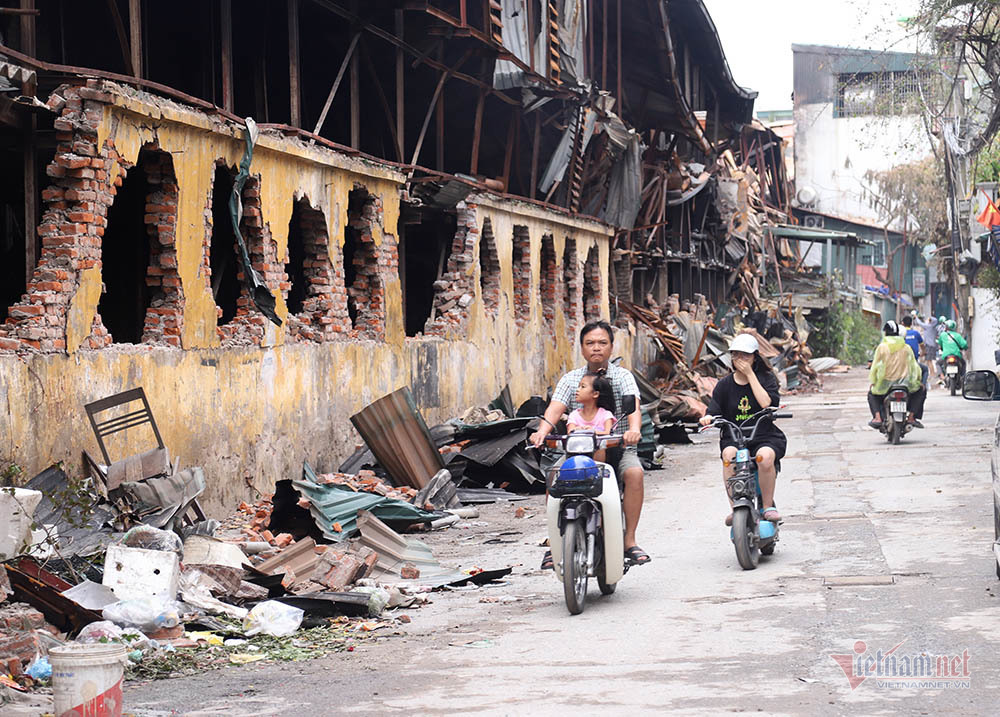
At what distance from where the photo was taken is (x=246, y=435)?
12.2m

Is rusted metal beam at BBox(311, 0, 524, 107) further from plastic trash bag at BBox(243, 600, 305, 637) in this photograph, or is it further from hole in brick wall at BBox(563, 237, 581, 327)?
plastic trash bag at BBox(243, 600, 305, 637)

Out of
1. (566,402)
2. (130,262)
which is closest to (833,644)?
(566,402)

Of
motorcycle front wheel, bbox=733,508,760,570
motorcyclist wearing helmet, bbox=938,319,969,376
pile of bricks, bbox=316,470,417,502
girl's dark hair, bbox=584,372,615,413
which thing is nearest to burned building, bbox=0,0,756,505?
pile of bricks, bbox=316,470,417,502

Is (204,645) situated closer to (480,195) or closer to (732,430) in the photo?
(732,430)

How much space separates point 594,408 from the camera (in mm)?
8227

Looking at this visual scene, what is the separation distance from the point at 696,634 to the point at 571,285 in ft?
61.1

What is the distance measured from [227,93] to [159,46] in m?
4.31

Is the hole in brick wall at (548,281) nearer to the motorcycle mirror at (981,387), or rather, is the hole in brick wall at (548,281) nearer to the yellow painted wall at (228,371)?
the yellow painted wall at (228,371)

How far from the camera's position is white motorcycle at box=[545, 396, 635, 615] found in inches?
294

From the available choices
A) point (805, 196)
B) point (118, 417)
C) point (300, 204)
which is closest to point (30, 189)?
point (118, 417)

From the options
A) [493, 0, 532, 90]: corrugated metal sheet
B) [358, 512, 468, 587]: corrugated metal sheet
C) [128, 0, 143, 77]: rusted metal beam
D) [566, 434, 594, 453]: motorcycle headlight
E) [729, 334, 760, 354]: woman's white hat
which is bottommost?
[358, 512, 468, 587]: corrugated metal sheet

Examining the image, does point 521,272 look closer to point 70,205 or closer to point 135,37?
point 135,37

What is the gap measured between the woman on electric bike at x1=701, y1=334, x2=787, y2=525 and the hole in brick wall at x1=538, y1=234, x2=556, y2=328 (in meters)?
14.5

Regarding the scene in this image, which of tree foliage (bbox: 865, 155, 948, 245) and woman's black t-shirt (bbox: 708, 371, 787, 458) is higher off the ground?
tree foliage (bbox: 865, 155, 948, 245)
